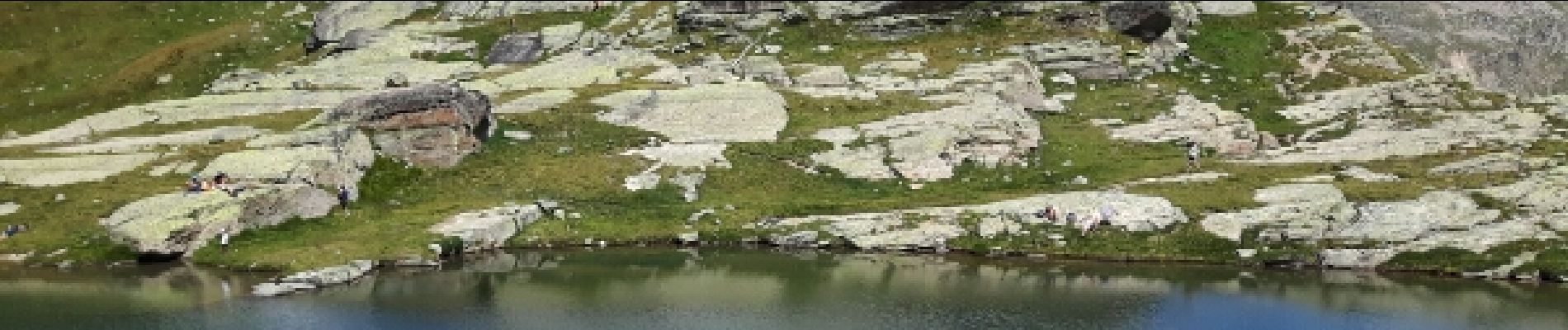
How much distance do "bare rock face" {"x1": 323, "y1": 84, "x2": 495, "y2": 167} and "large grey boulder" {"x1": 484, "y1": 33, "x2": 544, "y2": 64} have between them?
121 feet

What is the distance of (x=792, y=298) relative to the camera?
71.4 meters

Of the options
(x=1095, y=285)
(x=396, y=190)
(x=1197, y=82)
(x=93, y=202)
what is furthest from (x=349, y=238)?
(x=1197, y=82)

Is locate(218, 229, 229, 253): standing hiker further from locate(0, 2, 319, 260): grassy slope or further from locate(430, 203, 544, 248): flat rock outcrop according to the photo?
locate(430, 203, 544, 248): flat rock outcrop

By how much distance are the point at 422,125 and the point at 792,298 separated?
3992 centimetres

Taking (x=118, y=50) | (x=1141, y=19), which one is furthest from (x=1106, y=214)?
(x=118, y=50)

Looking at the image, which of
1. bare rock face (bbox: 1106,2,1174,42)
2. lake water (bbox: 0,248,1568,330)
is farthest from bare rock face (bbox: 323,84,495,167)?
bare rock face (bbox: 1106,2,1174,42)

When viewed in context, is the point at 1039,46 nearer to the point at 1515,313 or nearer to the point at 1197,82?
the point at 1197,82

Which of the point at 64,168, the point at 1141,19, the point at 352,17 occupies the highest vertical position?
the point at 352,17

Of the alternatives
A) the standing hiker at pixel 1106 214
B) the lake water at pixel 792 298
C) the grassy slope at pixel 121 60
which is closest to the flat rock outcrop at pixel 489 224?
the lake water at pixel 792 298

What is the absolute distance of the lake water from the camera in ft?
215

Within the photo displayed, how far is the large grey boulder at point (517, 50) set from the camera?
13575cm

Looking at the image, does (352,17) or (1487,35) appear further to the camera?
(1487,35)

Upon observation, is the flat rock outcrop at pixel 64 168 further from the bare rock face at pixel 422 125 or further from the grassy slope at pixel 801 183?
the bare rock face at pixel 422 125

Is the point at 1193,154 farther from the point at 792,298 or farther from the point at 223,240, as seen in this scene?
the point at 223,240
